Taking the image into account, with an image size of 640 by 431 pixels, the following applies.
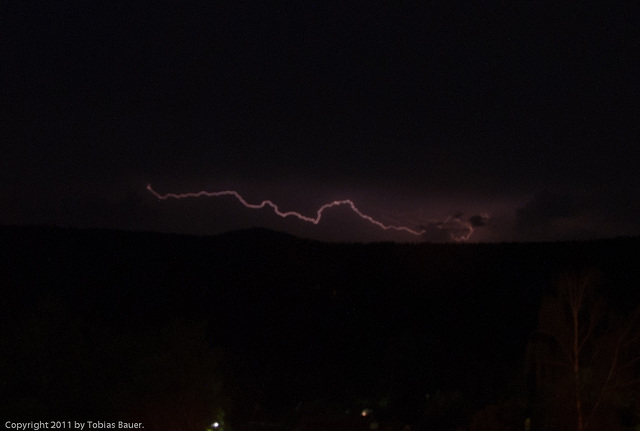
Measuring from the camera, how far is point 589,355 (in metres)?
10.3

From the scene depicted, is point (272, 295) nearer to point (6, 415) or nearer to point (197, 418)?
point (197, 418)

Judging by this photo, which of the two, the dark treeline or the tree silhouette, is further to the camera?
the dark treeline

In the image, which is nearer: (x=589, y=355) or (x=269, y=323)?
(x=589, y=355)

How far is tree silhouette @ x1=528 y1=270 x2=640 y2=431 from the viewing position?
10.1 meters

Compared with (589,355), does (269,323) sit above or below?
above

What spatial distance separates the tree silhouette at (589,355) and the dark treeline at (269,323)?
57 cm

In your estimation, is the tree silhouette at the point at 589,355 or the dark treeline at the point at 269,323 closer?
the tree silhouette at the point at 589,355

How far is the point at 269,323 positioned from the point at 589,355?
10.7 metres

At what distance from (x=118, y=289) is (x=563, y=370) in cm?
1347

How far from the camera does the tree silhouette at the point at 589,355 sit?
1007 centimetres

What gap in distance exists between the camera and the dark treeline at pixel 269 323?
1072 centimetres

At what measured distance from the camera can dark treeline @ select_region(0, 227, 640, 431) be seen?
10719 mm

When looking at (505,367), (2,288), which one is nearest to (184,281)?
(2,288)

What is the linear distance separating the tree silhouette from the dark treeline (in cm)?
57
